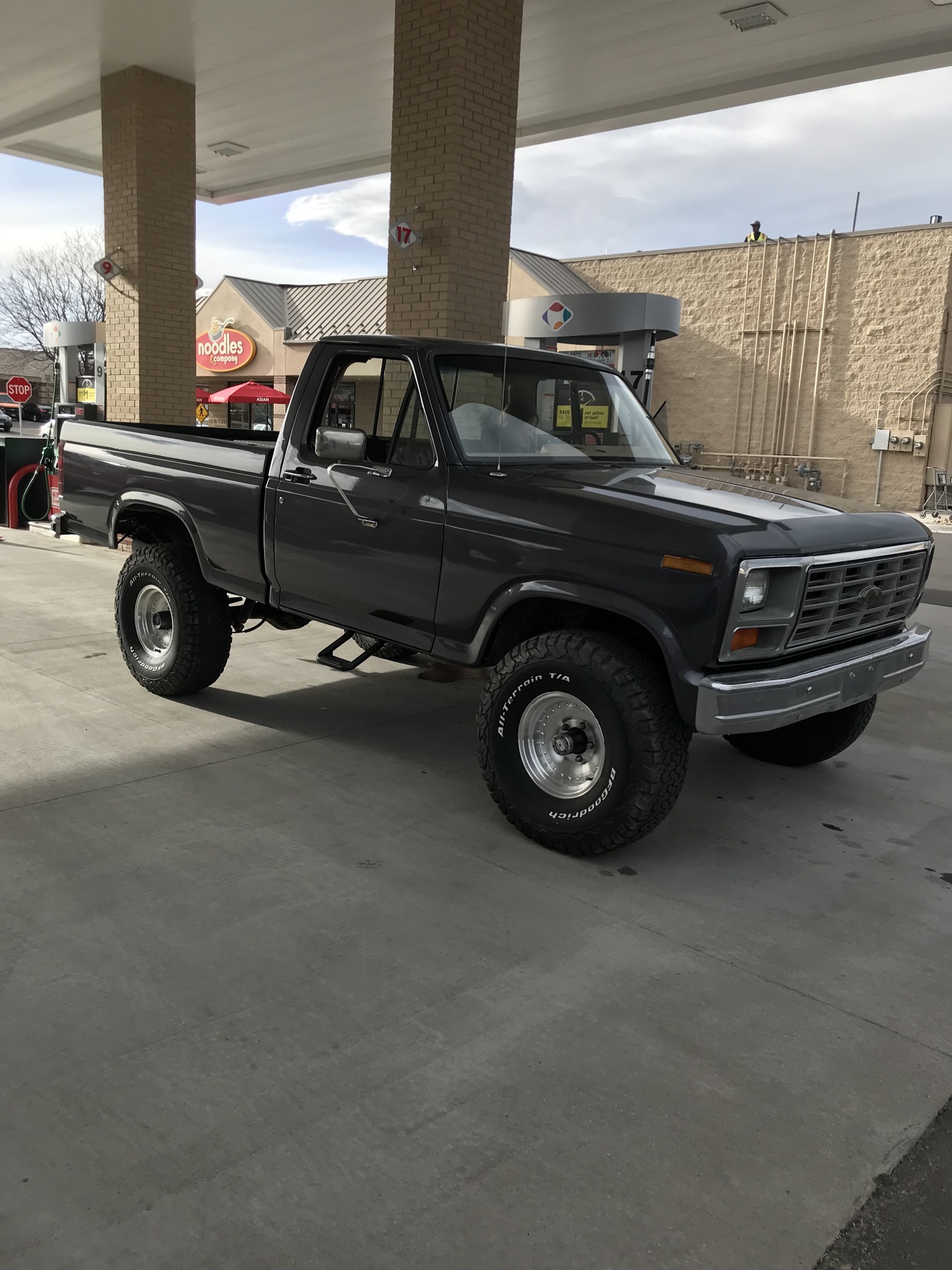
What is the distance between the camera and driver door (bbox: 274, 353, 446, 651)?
4.46 m

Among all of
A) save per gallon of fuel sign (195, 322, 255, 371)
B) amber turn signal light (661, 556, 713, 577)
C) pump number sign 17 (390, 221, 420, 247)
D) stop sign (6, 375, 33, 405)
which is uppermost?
save per gallon of fuel sign (195, 322, 255, 371)

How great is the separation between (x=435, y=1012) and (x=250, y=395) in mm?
22814

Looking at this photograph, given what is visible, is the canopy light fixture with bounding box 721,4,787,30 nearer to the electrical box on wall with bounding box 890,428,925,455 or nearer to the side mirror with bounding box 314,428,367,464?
the side mirror with bounding box 314,428,367,464

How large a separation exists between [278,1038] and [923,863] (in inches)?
111

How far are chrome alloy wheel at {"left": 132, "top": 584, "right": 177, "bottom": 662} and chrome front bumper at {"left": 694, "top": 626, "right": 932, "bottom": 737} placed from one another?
11.5ft

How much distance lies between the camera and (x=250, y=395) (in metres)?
24.1

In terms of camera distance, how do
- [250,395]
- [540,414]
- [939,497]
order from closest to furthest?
[540,414], [250,395], [939,497]

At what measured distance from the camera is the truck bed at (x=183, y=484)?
5273 millimetres

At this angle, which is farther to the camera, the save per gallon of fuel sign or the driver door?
the save per gallon of fuel sign

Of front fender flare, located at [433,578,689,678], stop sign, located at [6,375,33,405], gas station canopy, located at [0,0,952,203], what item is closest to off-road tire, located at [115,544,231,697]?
front fender flare, located at [433,578,689,678]

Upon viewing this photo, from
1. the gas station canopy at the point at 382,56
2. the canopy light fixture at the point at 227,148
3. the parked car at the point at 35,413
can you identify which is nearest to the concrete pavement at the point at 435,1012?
the gas station canopy at the point at 382,56

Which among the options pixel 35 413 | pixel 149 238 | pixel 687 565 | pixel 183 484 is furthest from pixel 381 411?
pixel 35 413

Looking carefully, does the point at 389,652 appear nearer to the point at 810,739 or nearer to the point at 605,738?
the point at 810,739

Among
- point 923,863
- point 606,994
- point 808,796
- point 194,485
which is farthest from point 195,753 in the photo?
point 923,863
